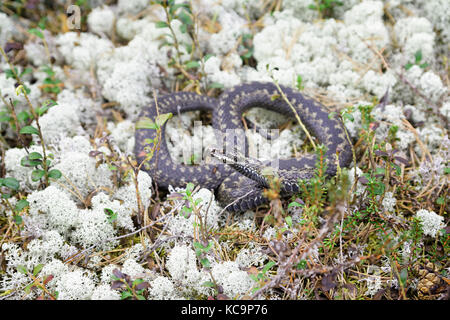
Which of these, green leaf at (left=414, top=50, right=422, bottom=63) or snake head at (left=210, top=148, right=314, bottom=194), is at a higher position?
green leaf at (left=414, top=50, right=422, bottom=63)

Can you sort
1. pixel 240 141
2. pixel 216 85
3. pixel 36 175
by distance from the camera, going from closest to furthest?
pixel 36 175 < pixel 240 141 < pixel 216 85

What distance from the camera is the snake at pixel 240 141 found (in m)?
3.80

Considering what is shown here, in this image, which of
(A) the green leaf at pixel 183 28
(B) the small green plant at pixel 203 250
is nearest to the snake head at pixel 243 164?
(B) the small green plant at pixel 203 250

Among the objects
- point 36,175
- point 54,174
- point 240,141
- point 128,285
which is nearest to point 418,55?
point 240,141

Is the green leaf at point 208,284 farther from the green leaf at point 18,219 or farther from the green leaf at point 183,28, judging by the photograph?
the green leaf at point 183,28

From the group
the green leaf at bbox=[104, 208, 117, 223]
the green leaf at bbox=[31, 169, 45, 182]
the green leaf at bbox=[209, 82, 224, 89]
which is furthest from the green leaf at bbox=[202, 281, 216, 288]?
the green leaf at bbox=[209, 82, 224, 89]

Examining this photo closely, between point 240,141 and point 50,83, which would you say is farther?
point 50,83

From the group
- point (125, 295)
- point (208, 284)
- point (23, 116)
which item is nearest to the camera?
point (125, 295)

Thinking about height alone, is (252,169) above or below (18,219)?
above

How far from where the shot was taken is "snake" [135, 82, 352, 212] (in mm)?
3797

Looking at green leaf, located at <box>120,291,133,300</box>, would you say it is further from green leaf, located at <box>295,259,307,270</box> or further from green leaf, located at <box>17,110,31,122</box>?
green leaf, located at <box>17,110,31,122</box>

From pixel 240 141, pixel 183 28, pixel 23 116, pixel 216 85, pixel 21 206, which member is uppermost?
pixel 183 28

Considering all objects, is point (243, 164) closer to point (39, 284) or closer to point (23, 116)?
point (39, 284)

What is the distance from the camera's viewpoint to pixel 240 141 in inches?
173
